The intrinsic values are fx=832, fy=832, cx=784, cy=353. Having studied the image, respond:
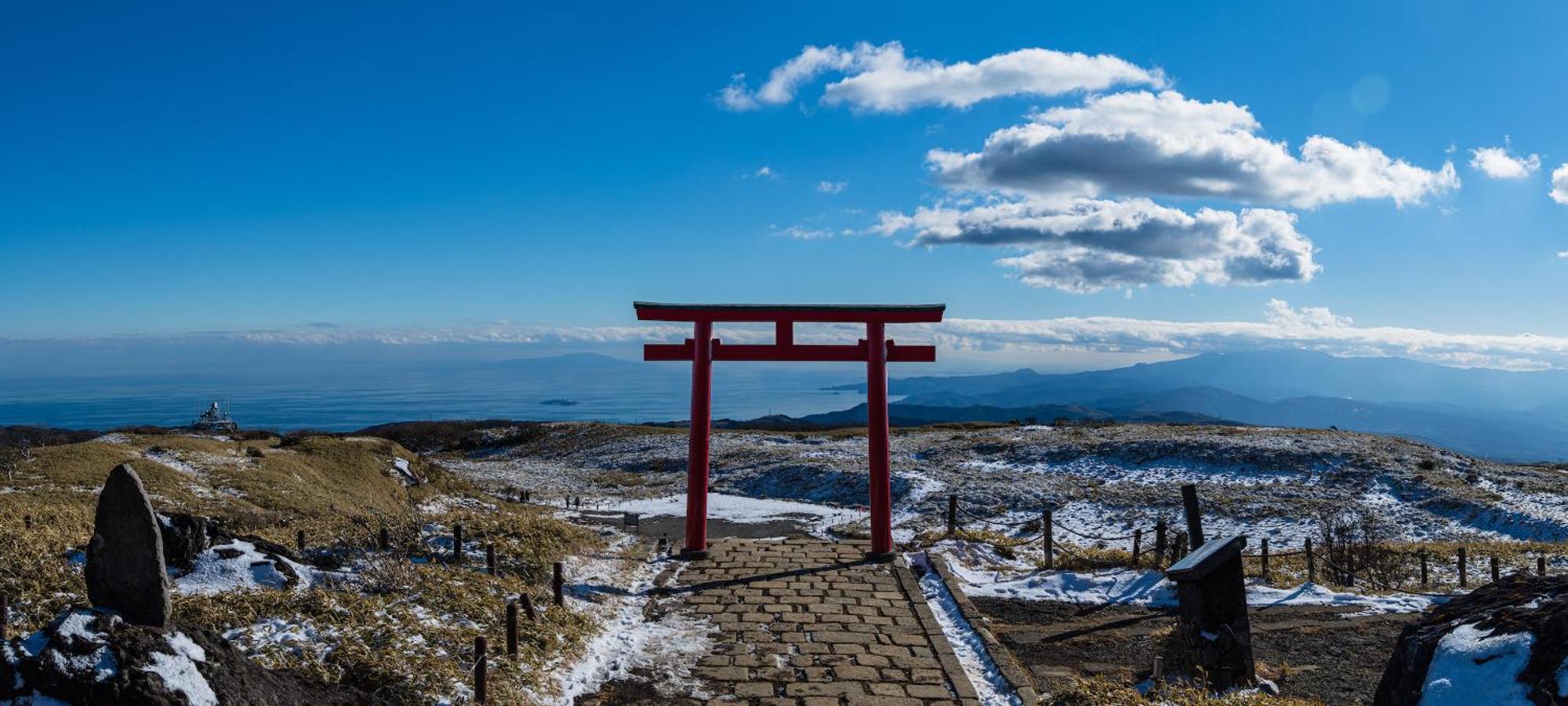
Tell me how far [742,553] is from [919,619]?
16.2 ft

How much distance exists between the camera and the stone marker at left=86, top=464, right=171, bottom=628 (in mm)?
5789

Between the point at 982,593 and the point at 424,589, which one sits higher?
the point at 424,589

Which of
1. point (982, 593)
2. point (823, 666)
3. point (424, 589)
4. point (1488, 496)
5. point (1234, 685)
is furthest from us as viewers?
point (1488, 496)

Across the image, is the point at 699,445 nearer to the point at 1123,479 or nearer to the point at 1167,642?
the point at 1167,642

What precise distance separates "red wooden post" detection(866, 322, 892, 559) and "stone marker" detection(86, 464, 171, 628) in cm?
1062

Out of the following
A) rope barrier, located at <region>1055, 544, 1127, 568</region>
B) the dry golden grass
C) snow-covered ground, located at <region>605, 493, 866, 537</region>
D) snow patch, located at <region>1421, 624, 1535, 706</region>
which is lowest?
snow-covered ground, located at <region>605, 493, 866, 537</region>

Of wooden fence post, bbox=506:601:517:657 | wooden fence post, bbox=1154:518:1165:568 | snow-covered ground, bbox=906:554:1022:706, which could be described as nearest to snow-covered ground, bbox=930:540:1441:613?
snow-covered ground, bbox=906:554:1022:706

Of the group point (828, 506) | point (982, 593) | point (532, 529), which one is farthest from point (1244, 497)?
point (532, 529)

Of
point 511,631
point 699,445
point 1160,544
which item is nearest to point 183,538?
point 511,631

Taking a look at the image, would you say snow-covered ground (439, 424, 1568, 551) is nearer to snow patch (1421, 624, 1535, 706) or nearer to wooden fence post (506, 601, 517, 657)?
wooden fence post (506, 601, 517, 657)

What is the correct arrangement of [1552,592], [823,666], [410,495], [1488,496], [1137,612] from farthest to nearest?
[1488,496]
[410,495]
[1137,612]
[823,666]
[1552,592]

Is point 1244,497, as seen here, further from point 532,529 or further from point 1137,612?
point 532,529

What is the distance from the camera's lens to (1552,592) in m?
5.82

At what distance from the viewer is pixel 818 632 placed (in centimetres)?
1049
